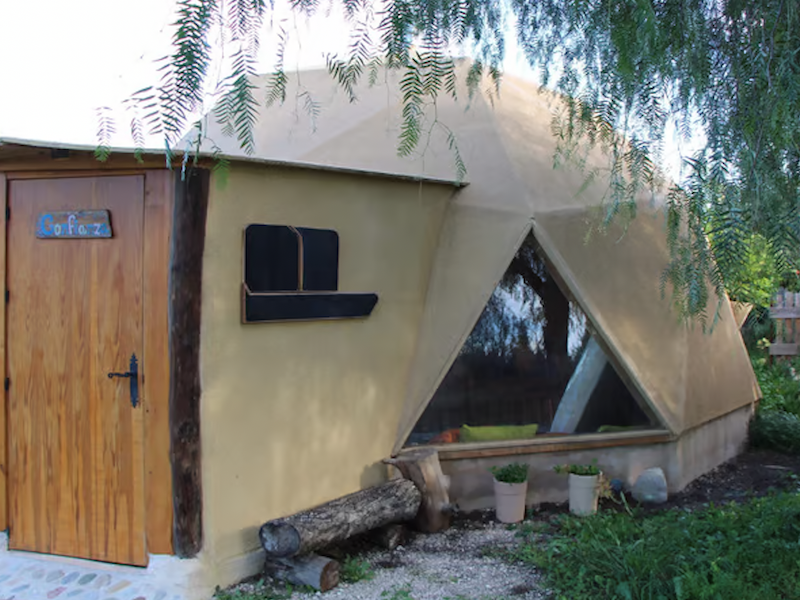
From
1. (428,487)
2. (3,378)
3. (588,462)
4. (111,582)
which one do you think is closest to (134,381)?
(3,378)

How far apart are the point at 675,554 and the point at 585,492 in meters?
1.25

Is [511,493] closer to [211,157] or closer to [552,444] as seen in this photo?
[552,444]

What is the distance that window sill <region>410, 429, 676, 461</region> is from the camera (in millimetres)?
5670

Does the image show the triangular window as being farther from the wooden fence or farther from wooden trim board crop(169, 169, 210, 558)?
the wooden fence

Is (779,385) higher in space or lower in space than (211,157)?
lower

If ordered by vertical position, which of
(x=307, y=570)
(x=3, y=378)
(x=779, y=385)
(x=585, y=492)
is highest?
(x=3, y=378)

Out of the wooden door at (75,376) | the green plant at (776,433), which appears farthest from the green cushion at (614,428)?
the wooden door at (75,376)

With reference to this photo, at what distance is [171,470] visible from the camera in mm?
4289

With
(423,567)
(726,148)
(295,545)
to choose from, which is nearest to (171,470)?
(295,545)

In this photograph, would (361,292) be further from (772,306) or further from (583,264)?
(772,306)

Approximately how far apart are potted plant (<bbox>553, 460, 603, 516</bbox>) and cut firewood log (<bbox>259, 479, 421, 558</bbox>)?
123 cm

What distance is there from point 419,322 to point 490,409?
0.89 meters

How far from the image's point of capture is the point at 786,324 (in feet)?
39.1

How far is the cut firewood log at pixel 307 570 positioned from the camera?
432 centimetres
